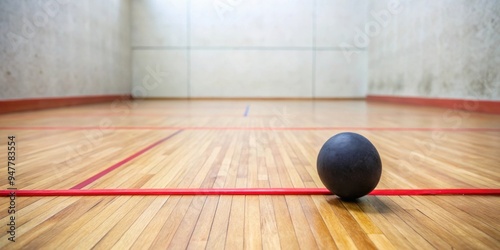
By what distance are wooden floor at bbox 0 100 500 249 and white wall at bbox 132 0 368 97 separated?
26.3 ft

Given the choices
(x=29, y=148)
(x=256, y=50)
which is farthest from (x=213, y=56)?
(x=29, y=148)

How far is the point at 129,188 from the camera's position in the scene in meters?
1.78

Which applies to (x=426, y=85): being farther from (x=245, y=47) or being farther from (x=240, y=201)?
(x=240, y=201)

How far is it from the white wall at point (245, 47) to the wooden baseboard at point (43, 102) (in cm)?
242

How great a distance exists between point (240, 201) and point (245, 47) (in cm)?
998

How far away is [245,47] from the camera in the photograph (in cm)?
1130

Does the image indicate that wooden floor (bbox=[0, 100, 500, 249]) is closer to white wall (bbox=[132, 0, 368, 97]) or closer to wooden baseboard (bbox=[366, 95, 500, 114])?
wooden baseboard (bbox=[366, 95, 500, 114])

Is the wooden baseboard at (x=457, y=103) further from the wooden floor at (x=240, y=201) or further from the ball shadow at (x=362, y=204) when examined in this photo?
the ball shadow at (x=362, y=204)

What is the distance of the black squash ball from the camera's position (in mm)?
1487

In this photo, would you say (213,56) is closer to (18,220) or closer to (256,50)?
(256,50)

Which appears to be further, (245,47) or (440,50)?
(245,47)

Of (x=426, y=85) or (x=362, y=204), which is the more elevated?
(x=426, y=85)

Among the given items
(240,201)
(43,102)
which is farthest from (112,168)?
(43,102)

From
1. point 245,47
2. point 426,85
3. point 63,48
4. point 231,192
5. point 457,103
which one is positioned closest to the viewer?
point 231,192
